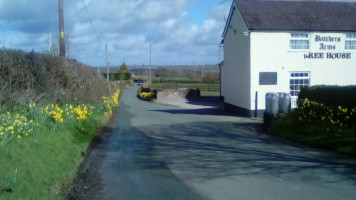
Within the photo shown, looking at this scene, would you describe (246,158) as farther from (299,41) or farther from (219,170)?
(299,41)

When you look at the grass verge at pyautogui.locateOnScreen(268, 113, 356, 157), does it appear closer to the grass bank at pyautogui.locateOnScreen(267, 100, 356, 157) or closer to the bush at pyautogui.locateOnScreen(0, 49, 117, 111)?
the grass bank at pyautogui.locateOnScreen(267, 100, 356, 157)

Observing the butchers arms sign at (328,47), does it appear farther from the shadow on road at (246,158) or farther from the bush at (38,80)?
the bush at (38,80)

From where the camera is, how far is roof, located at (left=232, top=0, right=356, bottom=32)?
88.4 feet

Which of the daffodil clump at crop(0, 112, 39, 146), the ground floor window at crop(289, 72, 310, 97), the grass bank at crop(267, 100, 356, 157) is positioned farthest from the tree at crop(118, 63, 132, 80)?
the daffodil clump at crop(0, 112, 39, 146)

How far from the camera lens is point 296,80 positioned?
27.4 meters

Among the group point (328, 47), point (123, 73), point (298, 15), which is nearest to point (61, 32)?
point (298, 15)

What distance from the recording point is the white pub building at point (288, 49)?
26.6m

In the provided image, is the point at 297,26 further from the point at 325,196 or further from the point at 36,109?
the point at 325,196

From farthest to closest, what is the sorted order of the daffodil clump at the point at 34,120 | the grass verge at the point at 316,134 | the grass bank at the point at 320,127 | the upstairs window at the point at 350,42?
the upstairs window at the point at 350,42 < the grass bank at the point at 320,127 < the grass verge at the point at 316,134 < the daffodil clump at the point at 34,120

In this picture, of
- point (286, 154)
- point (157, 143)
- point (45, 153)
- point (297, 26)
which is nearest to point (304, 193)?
point (286, 154)

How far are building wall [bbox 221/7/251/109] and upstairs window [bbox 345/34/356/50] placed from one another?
20.9ft

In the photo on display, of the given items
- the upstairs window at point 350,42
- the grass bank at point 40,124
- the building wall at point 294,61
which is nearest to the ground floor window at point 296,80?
the building wall at point 294,61

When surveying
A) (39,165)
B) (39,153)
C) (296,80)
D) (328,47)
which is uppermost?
(328,47)

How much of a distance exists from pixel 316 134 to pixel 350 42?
14.7 meters
